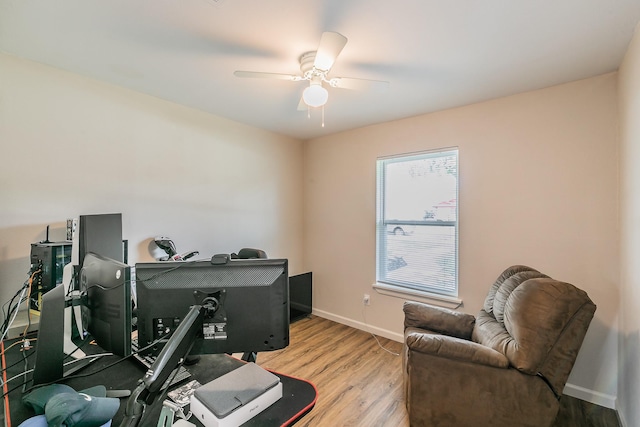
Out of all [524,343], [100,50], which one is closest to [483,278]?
[524,343]

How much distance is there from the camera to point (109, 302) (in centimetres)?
108

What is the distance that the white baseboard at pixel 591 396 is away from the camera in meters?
2.09

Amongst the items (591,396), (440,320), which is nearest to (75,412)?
(440,320)

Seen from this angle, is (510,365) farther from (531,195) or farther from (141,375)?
(141,375)

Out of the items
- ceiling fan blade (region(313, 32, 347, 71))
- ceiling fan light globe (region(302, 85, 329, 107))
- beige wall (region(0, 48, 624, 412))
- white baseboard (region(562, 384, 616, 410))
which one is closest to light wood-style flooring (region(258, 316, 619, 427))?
white baseboard (region(562, 384, 616, 410))

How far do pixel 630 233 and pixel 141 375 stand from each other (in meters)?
2.87

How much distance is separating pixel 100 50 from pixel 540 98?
3408 mm

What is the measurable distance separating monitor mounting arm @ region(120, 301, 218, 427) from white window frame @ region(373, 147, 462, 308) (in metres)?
2.65

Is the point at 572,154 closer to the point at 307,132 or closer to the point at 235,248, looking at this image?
the point at 307,132

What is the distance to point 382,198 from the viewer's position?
11.1ft

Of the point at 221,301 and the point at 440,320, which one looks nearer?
the point at 221,301

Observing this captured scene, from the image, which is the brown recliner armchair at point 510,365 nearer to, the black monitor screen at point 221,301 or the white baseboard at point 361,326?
the black monitor screen at point 221,301

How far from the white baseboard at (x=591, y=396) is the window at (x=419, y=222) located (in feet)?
3.50

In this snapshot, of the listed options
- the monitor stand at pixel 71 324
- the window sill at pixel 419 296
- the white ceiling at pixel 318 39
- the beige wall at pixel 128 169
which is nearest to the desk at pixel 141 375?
the monitor stand at pixel 71 324
